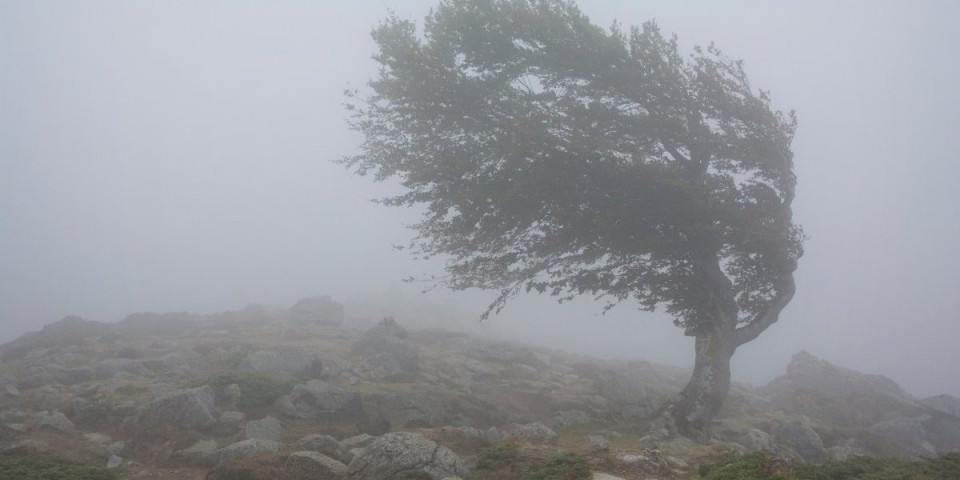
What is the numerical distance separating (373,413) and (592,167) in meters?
11.1

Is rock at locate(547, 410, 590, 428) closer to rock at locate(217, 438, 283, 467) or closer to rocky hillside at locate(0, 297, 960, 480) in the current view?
rocky hillside at locate(0, 297, 960, 480)

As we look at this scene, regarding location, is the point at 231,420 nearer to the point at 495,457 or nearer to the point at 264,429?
the point at 264,429

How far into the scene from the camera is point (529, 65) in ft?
68.0

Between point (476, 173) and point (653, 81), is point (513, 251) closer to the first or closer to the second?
point (476, 173)

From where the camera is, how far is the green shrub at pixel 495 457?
1077 cm

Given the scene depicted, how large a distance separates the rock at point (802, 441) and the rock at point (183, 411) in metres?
18.7

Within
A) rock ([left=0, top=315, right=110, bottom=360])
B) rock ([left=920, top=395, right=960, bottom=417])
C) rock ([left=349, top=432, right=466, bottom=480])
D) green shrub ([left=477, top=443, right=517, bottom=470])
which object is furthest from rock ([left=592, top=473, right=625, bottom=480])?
rock ([left=0, top=315, right=110, bottom=360])

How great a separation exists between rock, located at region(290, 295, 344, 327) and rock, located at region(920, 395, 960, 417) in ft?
130

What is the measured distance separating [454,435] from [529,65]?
14.4 metres

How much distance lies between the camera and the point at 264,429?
47.7ft

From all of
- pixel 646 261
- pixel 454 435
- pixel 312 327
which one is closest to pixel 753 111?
pixel 646 261

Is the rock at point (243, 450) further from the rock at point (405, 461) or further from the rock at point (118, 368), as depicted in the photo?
the rock at point (118, 368)

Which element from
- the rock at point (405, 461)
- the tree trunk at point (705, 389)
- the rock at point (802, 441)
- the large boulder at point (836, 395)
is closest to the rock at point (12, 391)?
the rock at point (405, 461)

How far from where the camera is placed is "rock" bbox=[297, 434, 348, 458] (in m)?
12.3
